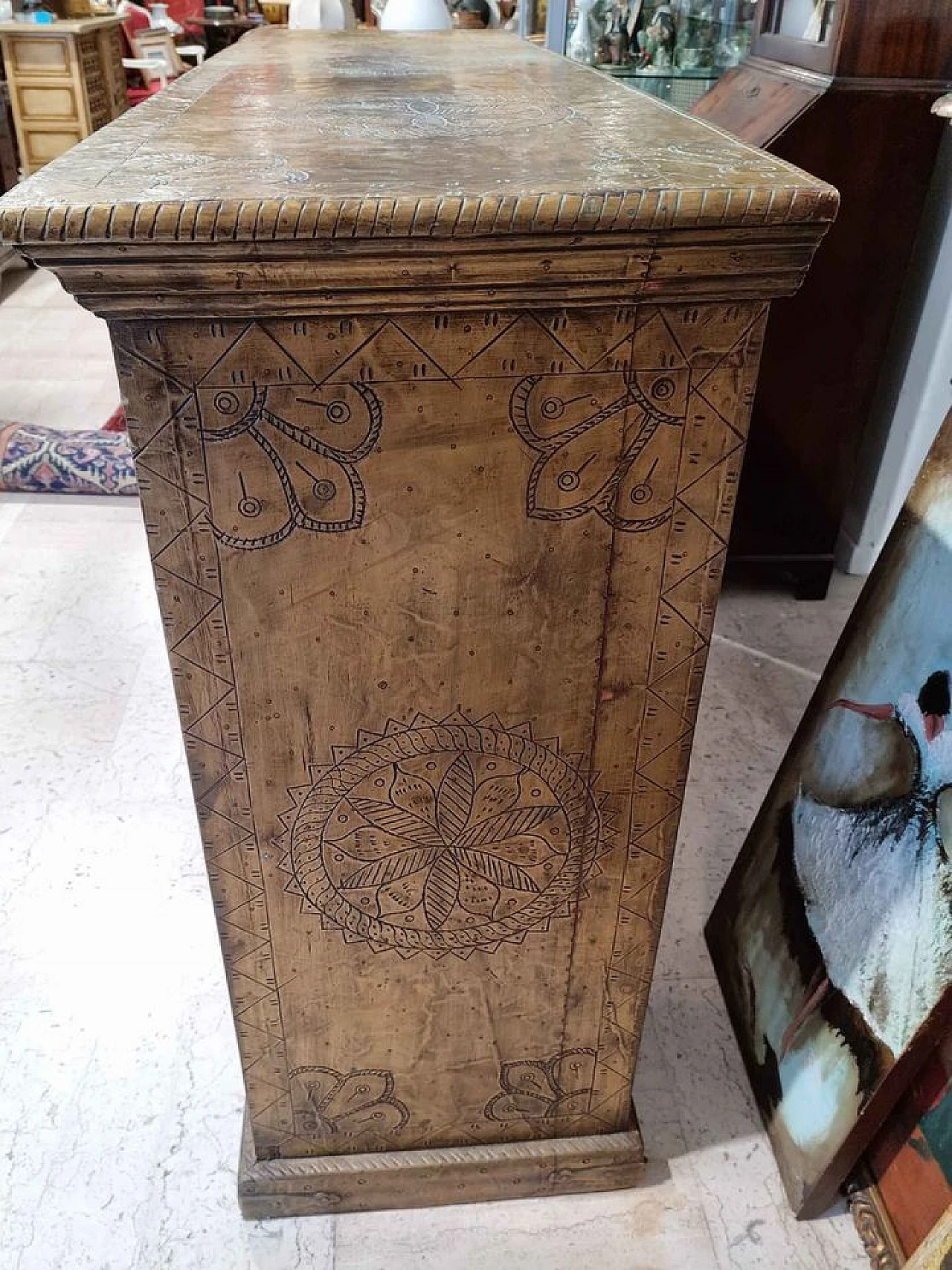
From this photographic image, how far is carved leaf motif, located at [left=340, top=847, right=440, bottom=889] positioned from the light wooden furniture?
562cm

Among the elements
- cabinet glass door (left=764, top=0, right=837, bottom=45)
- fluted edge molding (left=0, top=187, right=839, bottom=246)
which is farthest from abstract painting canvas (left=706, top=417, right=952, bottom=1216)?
cabinet glass door (left=764, top=0, right=837, bottom=45)

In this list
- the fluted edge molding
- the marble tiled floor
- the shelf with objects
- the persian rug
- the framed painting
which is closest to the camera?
the fluted edge molding

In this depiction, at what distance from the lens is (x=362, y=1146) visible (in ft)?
4.02

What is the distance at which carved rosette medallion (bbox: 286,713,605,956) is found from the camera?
3.04ft

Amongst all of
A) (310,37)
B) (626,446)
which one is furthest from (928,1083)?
(310,37)

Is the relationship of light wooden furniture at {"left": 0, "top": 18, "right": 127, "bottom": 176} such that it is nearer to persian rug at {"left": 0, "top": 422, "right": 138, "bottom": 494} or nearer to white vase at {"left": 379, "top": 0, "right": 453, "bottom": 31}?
persian rug at {"left": 0, "top": 422, "right": 138, "bottom": 494}

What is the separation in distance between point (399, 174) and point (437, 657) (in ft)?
1.23

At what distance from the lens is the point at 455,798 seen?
3.14 ft

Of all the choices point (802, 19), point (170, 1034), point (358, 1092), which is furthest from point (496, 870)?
point (802, 19)

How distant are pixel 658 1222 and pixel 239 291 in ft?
3.73

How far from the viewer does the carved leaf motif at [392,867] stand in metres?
0.99

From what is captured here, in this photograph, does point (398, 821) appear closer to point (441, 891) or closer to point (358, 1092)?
point (441, 891)

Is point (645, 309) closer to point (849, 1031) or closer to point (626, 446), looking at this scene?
point (626, 446)

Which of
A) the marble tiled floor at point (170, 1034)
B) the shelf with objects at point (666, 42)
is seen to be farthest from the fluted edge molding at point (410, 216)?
the shelf with objects at point (666, 42)
